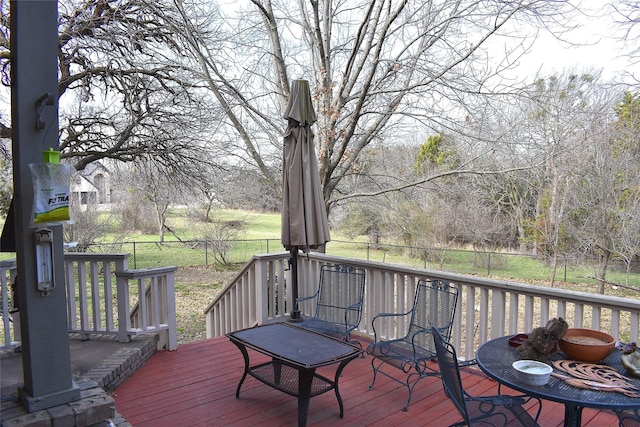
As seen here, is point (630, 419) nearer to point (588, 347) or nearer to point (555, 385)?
point (588, 347)

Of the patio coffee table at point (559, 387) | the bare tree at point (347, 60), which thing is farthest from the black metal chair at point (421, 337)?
the bare tree at point (347, 60)

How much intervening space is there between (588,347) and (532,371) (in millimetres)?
370

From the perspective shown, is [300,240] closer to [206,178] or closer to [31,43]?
[31,43]

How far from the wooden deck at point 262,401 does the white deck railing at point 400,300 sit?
1.68ft

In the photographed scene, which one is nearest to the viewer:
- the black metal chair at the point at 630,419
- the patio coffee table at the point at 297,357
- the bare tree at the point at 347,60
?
the black metal chair at the point at 630,419

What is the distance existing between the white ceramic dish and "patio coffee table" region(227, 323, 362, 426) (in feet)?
3.72

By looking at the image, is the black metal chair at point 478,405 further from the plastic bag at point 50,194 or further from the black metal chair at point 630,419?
the plastic bag at point 50,194

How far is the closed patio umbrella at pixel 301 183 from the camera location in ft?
14.1

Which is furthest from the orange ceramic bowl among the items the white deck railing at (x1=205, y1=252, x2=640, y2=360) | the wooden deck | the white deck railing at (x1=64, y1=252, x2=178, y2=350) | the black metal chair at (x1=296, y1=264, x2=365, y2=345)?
the white deck railing at (x1=64, y1=252, x2=178, y2=350)

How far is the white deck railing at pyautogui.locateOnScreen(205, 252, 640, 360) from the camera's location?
304cm

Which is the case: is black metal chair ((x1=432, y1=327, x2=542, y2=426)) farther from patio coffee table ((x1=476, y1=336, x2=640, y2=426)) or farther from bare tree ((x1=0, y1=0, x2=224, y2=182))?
bare tree ((x1=0, y1=0, x2=224, y2=182))

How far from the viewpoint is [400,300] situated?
4180mm

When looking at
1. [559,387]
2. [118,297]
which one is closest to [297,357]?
[559,387]

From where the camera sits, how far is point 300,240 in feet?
14.0
